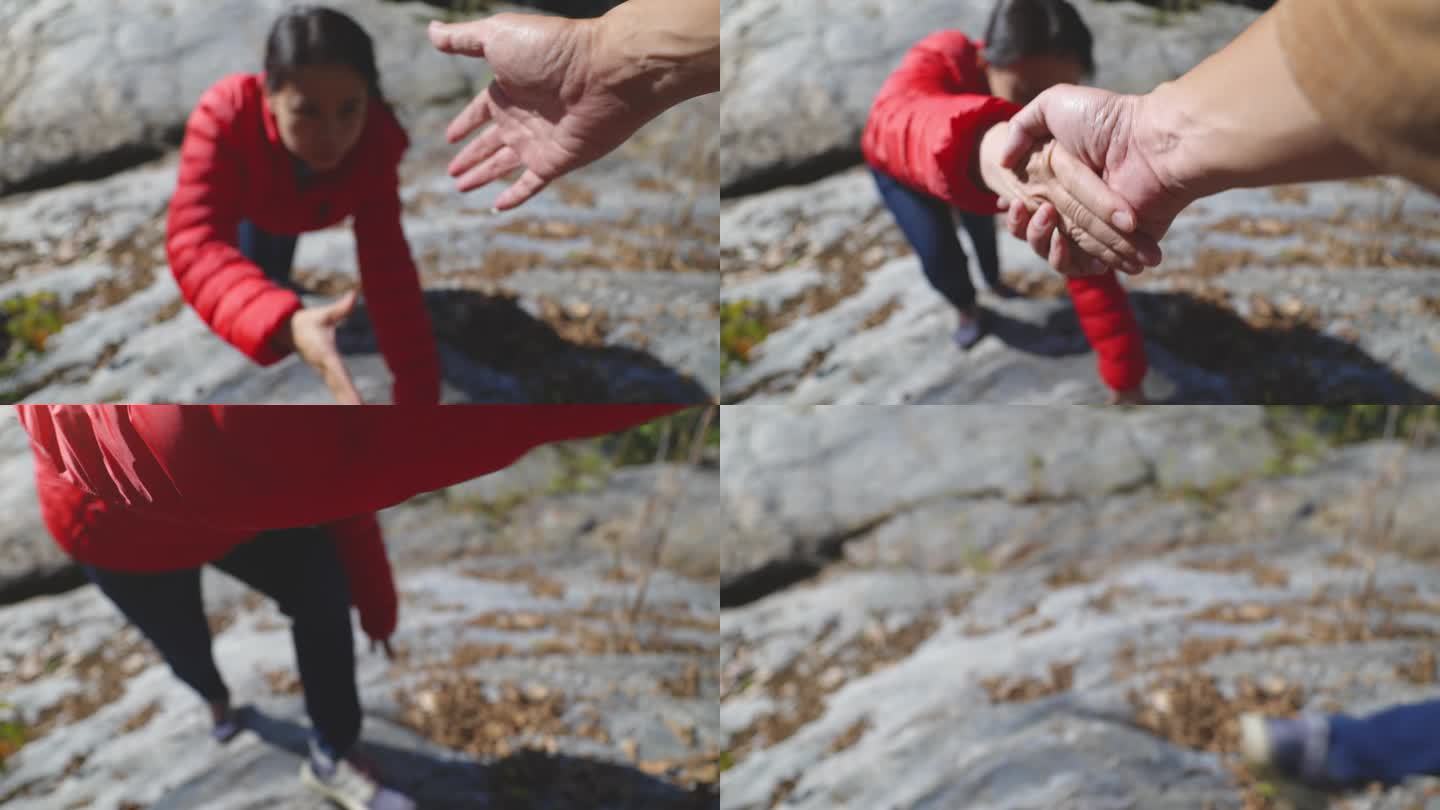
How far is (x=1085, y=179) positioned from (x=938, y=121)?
0.21 metres

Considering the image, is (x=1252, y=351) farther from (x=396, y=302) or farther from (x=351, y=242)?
(x=351, y=242)

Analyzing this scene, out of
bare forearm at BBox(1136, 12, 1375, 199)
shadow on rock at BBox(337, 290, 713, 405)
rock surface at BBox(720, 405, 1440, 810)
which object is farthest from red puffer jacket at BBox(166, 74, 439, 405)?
bare forearm at BBox(1136, 12, 1375, 199)

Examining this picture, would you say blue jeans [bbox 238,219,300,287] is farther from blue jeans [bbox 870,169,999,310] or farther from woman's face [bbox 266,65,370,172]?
blue jeans [bbox 870,169,999,310]

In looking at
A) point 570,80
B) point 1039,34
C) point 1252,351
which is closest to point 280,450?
point 570,80

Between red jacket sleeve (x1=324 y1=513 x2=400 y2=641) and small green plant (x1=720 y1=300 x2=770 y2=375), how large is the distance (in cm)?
69

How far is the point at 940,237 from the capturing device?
164 centimetres

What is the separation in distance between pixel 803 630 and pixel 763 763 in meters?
0.31

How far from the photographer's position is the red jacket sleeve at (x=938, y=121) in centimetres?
102

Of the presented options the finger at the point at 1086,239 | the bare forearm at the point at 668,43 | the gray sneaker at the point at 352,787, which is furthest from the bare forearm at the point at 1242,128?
the gray sneaker at the point at 352,787

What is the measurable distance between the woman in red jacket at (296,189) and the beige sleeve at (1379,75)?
89 centimetres

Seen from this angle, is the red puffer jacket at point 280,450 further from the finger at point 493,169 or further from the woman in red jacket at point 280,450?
the finger at point 493,169

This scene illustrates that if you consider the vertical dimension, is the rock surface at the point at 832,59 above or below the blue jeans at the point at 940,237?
above

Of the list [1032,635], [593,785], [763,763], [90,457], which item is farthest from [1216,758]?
[90,457]

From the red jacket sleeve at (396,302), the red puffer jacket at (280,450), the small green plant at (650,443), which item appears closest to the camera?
the red puffer jacket at (280,450)
